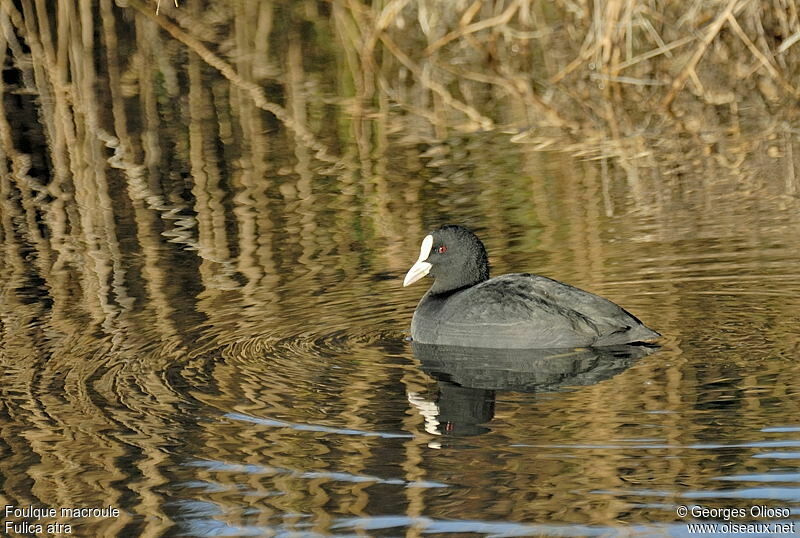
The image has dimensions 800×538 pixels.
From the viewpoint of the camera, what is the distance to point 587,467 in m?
4.77

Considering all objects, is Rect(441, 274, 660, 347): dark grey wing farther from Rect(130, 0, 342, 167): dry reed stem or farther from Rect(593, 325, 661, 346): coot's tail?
Rect(130, 0, 342, 167): dry reed stem

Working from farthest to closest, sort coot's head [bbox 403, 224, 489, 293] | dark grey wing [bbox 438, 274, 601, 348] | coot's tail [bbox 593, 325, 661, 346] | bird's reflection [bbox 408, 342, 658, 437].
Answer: coot's head [bbox 403, 224, 489, 293] < dark grey wing [bbox 438, 274, 601, 348] < coot's tail [bbox 593, 325, 661, 346] < bird's reflection [bbox 408, 342, 658, 437]

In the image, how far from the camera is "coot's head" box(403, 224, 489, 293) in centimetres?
692

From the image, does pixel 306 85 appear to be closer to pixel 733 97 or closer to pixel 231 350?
pixel 733 97

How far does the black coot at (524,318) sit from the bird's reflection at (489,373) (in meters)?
0.05

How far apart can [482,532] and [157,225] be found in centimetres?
495

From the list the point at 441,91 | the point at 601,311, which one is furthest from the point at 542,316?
the point at 441,91

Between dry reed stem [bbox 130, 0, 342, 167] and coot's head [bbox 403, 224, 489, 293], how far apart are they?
352cm

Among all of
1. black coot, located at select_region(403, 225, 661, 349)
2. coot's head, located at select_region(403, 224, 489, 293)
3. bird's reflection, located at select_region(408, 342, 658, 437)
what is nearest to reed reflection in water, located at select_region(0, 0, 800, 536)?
bird's reflection, located at select_region(408, 342, 658, 437)

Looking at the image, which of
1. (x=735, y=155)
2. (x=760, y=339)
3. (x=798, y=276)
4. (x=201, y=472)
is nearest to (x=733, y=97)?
(x=735, y=155)

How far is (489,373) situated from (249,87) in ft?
24.7

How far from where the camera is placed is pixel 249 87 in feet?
42.8

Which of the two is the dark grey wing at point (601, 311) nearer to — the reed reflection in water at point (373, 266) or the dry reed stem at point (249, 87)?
the reed reflection in water at point (373, 266)

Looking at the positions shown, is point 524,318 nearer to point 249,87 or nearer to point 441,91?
point 441,91
